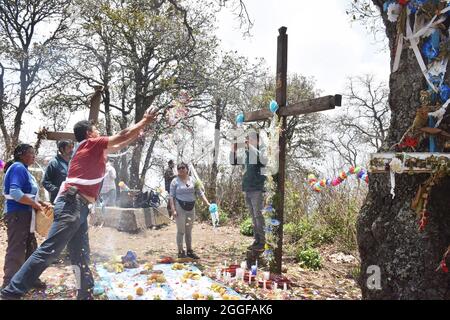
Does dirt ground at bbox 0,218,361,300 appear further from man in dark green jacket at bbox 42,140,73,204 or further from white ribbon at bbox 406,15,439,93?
white ribbon at bbox 406,15,439,93

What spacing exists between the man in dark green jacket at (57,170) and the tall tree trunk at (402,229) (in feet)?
12.3

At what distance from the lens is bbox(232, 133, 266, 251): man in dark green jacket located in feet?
20.1

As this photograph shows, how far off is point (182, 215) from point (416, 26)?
4.56 metres

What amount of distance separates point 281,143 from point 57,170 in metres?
3.02

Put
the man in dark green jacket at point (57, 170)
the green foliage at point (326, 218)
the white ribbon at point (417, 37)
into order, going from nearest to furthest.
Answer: the white ribbon at point (417, 37), the man in dark green jacket at point (57, 170), the green foliage at point (326, 218)

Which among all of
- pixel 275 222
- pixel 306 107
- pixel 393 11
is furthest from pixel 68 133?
pixel 393 11

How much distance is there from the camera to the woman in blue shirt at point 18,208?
442cm

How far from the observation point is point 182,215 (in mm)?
6578

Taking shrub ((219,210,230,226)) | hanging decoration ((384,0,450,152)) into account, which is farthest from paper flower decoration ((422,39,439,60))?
shrub ((219,210,230,226))

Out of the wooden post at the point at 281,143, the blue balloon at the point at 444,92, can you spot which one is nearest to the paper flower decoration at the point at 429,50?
the blue balloon at the point at 444,92

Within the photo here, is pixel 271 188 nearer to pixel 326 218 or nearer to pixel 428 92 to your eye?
pixel 428 92

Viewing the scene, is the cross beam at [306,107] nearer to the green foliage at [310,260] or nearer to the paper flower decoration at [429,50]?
the paper flower decoration at [429,50]
